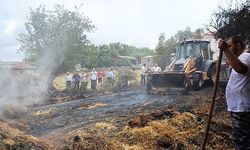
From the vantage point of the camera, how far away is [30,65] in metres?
29.1

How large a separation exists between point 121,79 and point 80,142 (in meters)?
21.7

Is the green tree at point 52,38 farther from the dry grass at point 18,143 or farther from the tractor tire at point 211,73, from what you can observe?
the dry grass at point 18,143

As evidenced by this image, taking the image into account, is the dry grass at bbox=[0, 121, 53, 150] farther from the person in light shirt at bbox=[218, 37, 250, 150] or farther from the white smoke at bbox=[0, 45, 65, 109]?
the white smoke at bbox=[0, 45, 65, 109]

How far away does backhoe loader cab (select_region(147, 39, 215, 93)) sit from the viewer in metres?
17.5

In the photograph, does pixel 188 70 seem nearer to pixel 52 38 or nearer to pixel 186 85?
pixel 186 85

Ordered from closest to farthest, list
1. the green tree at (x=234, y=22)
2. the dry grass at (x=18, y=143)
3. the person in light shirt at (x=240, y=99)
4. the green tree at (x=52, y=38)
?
the person in light shirt at (x=240, y=99) < the dry grass at (x=18, y=143) < the green tree at (x=234, y=22) < the green tree at (x=52, y=38)

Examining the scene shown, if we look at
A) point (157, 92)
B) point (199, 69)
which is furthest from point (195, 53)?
point (157, 92)

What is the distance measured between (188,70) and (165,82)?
131 centimetres

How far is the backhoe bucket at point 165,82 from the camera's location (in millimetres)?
17531

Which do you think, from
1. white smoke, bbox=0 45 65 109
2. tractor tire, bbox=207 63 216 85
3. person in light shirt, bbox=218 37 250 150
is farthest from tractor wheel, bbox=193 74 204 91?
person in light shirt, bbox=218 37 250 150

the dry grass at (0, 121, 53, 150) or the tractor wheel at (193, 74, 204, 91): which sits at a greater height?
the tractor wheel at (193, 74, 204, 91)

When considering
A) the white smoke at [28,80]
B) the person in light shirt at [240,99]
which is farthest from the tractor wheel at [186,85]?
the person in light shirt at [240,99]

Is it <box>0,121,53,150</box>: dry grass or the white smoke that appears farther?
the white smoke

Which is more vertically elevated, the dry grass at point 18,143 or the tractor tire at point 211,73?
the tractor tire at point 211,73
